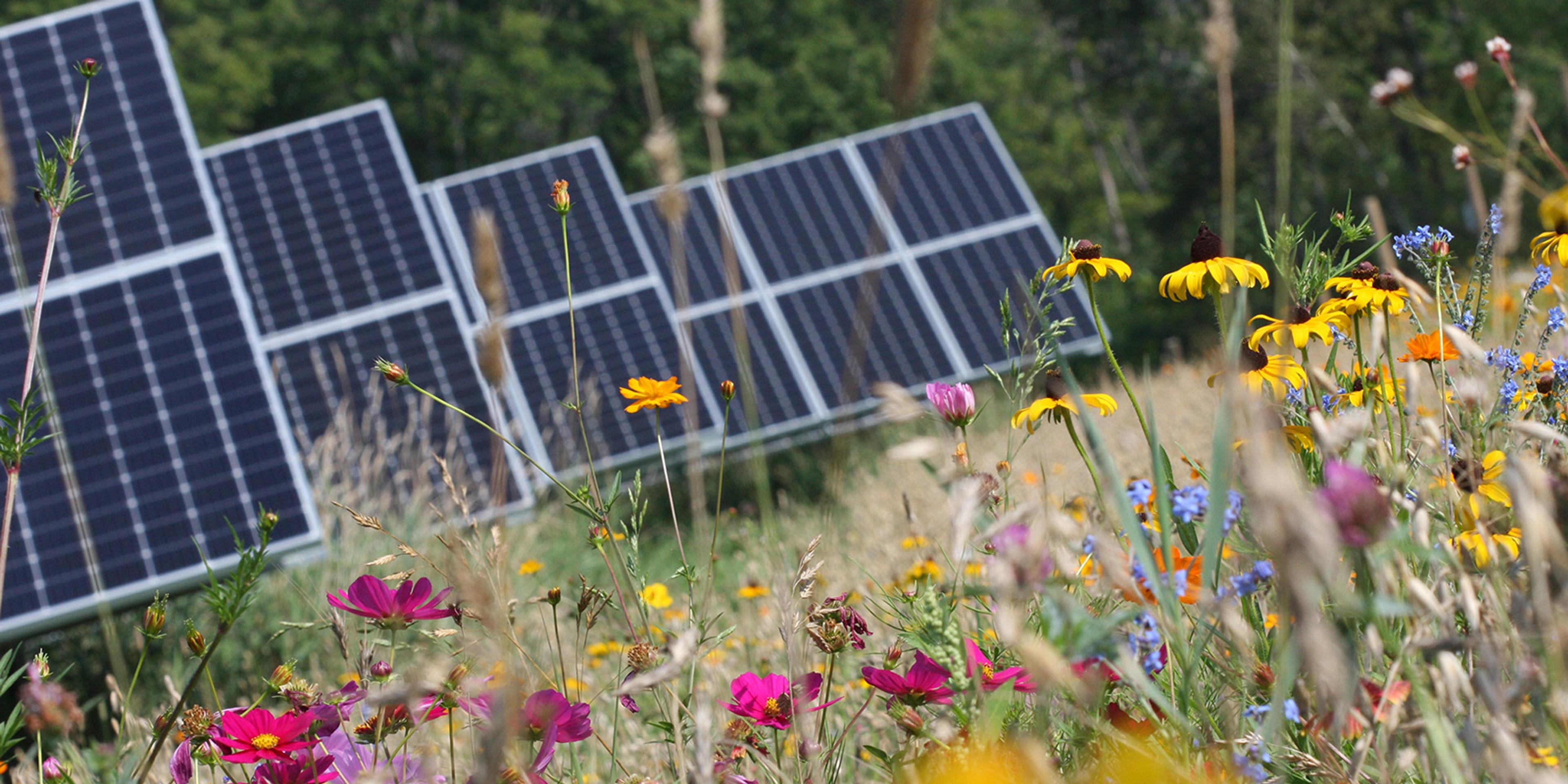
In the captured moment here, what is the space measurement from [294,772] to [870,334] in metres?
7.78

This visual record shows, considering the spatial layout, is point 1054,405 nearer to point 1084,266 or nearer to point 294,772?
point 1084,266

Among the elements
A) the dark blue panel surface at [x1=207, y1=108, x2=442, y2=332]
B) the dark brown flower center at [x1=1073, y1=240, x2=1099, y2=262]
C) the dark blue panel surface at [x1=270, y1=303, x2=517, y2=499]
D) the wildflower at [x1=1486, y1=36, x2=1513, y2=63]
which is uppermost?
the dark blue panel surface at [x1=207, y1=108, x2=442, y2=332]

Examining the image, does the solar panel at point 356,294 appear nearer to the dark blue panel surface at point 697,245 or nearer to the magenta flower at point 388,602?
the dark blue panel surface at point 697,245

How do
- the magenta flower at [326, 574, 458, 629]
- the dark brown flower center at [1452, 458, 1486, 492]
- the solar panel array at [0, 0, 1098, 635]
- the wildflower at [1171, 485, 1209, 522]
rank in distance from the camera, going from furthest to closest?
the solar panel array at [0, 0, 1098, 635]
the magenta flower at [326, 574, 458, 629]
the dark brown flower center at [1452, 458, 1486, 492]
the wildflower at [1171, 485, 1209, 522]

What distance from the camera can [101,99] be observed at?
5.90 m

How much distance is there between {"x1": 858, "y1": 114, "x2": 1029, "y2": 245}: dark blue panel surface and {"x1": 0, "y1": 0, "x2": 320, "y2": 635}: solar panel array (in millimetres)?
5186

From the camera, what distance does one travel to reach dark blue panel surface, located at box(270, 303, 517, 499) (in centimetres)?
582

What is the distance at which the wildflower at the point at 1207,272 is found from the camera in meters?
1.60

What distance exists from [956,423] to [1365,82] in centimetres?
1932

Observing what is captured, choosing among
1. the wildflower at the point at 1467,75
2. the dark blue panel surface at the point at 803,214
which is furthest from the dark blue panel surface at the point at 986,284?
the wildflower at the point at 1467,75

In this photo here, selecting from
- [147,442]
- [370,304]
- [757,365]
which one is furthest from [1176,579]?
[757,365]

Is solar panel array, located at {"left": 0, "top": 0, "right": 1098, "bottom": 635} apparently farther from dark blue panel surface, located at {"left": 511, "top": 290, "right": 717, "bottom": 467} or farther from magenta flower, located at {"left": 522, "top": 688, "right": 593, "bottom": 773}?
magenta flower, located at {"left": 522, "top": 688, "right": 593, "bottom": 773}

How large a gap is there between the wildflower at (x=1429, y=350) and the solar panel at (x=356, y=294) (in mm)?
3972

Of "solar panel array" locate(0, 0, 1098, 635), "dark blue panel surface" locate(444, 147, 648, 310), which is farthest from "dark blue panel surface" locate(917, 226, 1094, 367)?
"dark blue panel surface" locate(444, 147, 648, 310)
